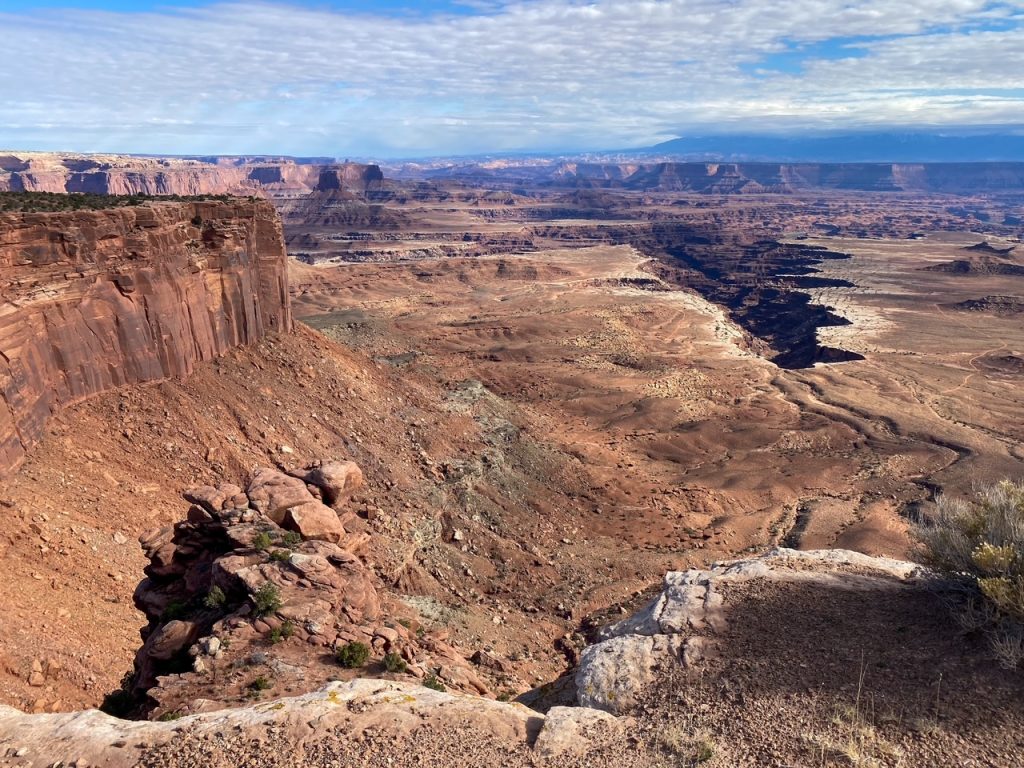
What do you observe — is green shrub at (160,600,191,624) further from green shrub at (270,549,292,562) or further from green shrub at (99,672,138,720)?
green shrub at (270,549,292,562)

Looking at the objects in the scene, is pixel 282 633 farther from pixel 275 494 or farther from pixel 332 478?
pixel 332 478

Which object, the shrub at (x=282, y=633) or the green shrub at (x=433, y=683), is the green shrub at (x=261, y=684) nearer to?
the shrub at (x=282, y=633)

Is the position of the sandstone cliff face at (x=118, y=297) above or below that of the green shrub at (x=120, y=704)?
above

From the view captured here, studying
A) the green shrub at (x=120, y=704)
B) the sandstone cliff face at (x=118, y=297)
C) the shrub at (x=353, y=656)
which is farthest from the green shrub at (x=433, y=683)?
the sandstone cliff face at (x=118, y=297)

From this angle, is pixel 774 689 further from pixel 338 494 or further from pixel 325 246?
pixel 325 246

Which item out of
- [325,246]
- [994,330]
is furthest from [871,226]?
[325,246]
